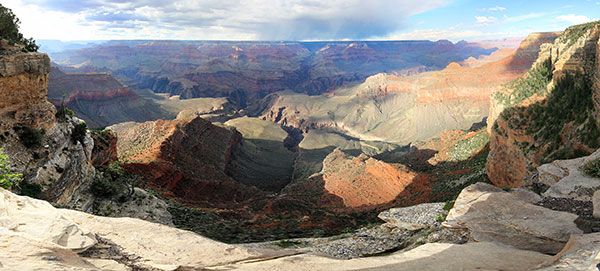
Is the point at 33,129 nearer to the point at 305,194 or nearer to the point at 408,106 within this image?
the point at 305,194

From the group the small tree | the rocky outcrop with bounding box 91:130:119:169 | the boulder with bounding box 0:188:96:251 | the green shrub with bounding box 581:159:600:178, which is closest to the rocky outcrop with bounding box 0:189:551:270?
the boulder with bounding box 0:188:96:251

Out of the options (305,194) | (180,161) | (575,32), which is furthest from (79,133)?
(575,32)

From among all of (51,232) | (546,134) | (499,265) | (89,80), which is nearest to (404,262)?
(499,265)

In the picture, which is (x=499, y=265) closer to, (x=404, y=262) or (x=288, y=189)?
(x=404, y=262)

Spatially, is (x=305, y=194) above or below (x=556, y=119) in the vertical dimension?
below

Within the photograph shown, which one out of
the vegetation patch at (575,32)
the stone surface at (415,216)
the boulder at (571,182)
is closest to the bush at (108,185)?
the stone surface at (415,216)

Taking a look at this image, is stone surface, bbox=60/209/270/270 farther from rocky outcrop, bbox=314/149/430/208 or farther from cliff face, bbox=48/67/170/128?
cliff face, bbox=48/67/170/128
